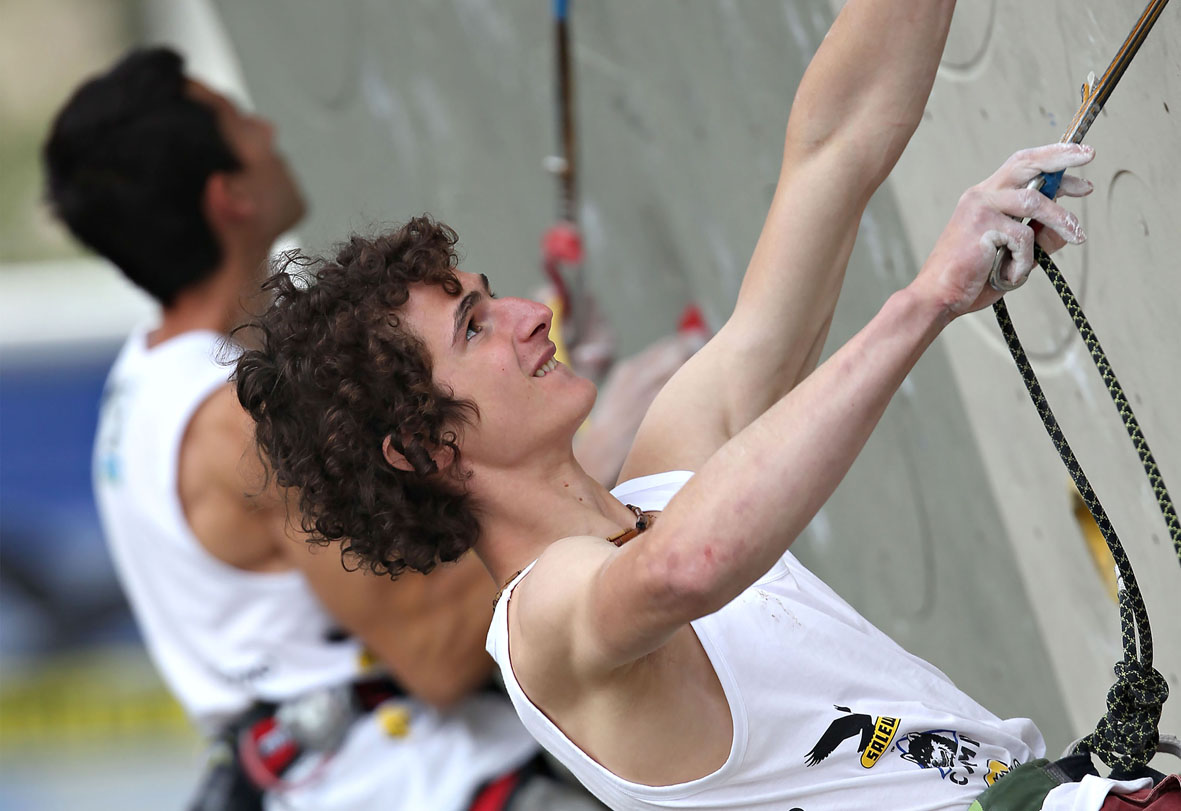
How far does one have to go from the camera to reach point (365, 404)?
3.66 feet

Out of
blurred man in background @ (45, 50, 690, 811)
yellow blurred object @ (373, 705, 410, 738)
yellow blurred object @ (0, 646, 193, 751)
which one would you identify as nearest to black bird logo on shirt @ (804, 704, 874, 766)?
blurred man in background @ (45, 50, 690, 811)

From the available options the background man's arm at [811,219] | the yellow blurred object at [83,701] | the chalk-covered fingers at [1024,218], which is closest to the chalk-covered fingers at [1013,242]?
the chalk-covered fingers at [1024,218]

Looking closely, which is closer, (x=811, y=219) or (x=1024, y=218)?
(x=1024, y=218)

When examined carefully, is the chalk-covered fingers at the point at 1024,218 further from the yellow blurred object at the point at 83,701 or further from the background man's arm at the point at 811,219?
the yellow blurred object at the point at 83,701

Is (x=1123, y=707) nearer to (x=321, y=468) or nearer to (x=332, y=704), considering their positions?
(x=321, y=468)

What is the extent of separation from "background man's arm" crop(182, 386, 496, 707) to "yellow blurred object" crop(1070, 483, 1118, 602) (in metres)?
0.84

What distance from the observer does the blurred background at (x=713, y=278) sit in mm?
1423

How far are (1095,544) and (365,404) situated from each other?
1031mm

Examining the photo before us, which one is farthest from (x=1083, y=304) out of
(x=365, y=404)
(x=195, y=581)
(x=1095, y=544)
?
(x=195, y=581)

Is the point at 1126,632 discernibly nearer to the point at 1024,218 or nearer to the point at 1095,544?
the point at 1024,218

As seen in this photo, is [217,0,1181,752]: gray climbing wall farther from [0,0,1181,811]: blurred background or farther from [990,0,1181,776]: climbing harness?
[990,0,1181,776]: climbing harness

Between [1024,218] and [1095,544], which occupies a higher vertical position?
[1024,218]

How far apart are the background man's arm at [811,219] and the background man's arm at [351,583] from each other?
0.63m

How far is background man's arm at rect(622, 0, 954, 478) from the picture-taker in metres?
1.17
